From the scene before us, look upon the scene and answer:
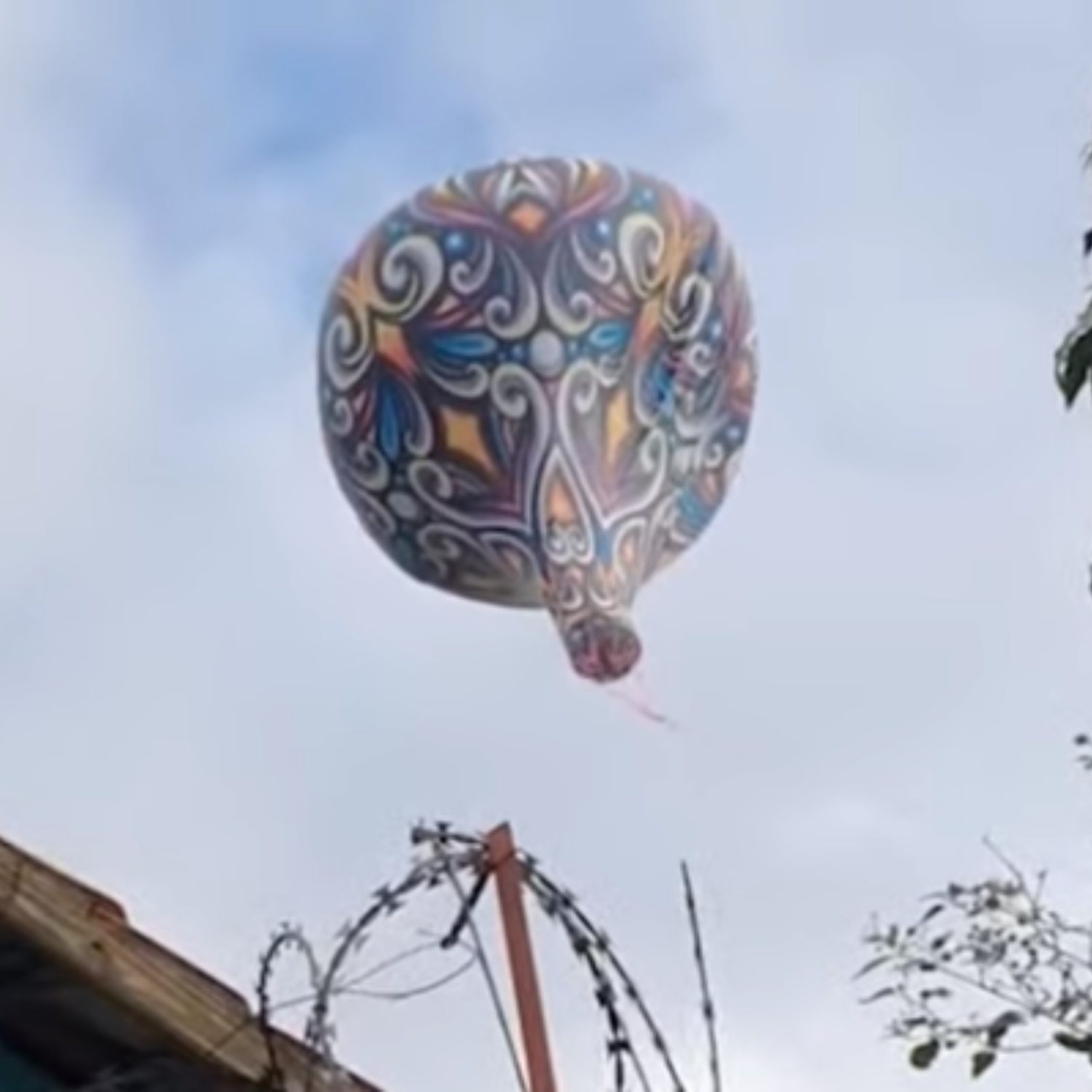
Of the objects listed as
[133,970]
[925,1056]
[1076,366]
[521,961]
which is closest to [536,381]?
[925,1056]

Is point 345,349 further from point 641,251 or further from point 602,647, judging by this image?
point 602,647

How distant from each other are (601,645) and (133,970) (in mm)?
4003

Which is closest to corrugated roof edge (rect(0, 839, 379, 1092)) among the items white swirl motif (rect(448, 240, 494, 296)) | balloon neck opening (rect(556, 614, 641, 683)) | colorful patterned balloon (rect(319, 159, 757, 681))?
balloon neck opening (rect(556, 614, 641, 683))

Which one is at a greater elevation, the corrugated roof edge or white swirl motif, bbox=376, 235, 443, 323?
white swirl motif, bbox=376, 235, 443, 323

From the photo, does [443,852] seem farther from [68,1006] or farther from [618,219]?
[618,219]

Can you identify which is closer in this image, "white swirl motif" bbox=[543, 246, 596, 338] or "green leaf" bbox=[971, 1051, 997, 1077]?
"green leaf" bbox=[971, 1051, 997, 1077]

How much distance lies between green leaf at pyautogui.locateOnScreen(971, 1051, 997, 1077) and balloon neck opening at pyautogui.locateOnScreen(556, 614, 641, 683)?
2.88m

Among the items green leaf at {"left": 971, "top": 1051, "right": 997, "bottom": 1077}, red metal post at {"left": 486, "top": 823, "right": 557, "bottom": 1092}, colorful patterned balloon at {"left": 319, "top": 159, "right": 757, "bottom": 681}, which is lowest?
red metal post at {"left": 486, "top": 823, "right": 557, "bottom": 1092}

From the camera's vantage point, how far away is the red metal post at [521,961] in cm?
643

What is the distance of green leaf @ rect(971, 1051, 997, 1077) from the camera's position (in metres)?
7.79

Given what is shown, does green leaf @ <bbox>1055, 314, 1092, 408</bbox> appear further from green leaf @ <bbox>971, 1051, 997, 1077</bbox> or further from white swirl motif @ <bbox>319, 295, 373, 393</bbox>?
white swirl motif @ <bbox>319, 295, 373, 393</bbox>

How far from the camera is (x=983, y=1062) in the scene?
7820 mm

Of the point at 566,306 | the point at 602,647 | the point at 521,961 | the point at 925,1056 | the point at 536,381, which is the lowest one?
the point at 521,961

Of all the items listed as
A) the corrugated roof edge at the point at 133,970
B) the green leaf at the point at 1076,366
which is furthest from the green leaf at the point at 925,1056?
the green leaf at the point at 1076,366
